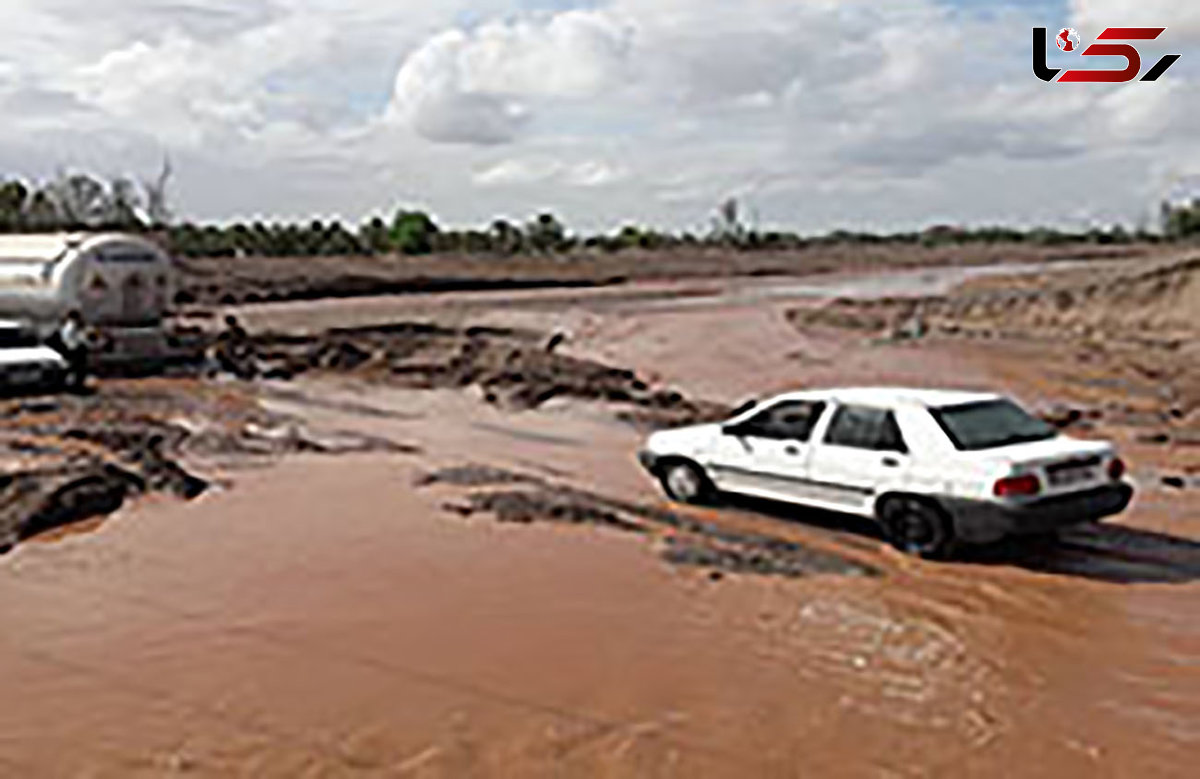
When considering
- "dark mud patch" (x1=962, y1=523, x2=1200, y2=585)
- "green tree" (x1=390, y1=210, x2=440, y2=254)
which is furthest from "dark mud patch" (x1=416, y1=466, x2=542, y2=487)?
"green tree" (x1=390, y1=210, x2=440, y2=254)

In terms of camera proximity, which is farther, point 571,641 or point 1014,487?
point 1014,487

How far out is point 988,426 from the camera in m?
12.0

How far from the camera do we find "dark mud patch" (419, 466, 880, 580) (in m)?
11.8

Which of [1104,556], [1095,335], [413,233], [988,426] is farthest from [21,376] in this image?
[413,233]

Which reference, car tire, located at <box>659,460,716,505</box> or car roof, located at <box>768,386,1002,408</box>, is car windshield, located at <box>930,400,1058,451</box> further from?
car tire, located at <box>659,460,716,505</box>

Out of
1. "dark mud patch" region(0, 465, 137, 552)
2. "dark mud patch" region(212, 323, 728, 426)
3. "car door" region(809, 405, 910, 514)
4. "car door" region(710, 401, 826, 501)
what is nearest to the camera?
"car door" region(809, 405, 910, 514)

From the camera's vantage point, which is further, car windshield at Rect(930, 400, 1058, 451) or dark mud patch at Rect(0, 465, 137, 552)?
dark mud patch at Rect(0, 465, 137, 552)

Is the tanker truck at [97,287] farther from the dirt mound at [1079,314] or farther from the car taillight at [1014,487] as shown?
the dirt mound at [1079,314]

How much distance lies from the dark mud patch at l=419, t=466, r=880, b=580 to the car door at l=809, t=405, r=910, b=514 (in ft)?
1.73

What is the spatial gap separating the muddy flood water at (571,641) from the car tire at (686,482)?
0.59 feet

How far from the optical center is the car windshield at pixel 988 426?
1170 cm

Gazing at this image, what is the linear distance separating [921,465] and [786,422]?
172 centimetres

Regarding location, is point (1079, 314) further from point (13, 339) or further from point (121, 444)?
point (121, 444)

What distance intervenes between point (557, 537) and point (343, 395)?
14073 millimetres
